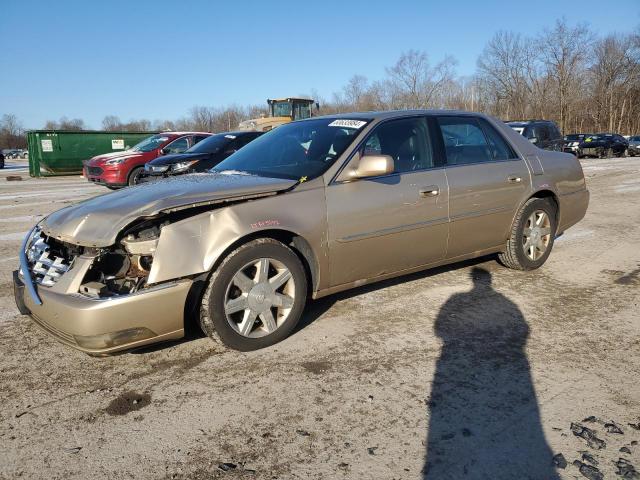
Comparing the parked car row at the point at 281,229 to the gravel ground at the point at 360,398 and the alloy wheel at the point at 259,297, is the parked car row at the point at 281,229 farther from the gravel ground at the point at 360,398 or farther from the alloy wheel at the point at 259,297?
the gravel ground at the point at 360,398

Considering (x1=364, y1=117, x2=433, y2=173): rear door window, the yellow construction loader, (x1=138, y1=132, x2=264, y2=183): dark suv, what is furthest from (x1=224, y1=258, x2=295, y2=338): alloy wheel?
the yellow construction loader

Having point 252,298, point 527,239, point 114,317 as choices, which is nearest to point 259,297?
point 252,298

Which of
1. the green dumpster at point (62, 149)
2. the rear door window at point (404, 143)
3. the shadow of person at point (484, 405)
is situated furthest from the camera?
the green dumpster at point (62, 149)

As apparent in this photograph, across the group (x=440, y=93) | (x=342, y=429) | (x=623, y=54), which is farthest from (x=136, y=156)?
(x=623, y=54)

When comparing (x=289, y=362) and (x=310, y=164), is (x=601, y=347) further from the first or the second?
(x=310, y=164)

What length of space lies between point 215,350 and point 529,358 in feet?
6.64

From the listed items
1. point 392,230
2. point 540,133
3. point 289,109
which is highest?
point 289,109

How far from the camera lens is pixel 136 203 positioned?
3.13 m

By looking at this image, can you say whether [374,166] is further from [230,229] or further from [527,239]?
[527,239]

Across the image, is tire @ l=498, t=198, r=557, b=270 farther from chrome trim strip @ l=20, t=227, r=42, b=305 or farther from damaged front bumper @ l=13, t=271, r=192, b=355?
chrome trim strip @ l=20, t=227, r=42, b=305

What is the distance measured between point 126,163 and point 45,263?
1036 centimetres

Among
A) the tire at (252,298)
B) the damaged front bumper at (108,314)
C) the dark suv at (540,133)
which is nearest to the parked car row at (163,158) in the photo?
the tire at (252,298)

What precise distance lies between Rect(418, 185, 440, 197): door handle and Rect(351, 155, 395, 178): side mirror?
1.71 ft

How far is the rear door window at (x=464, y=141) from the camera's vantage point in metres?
4.46
